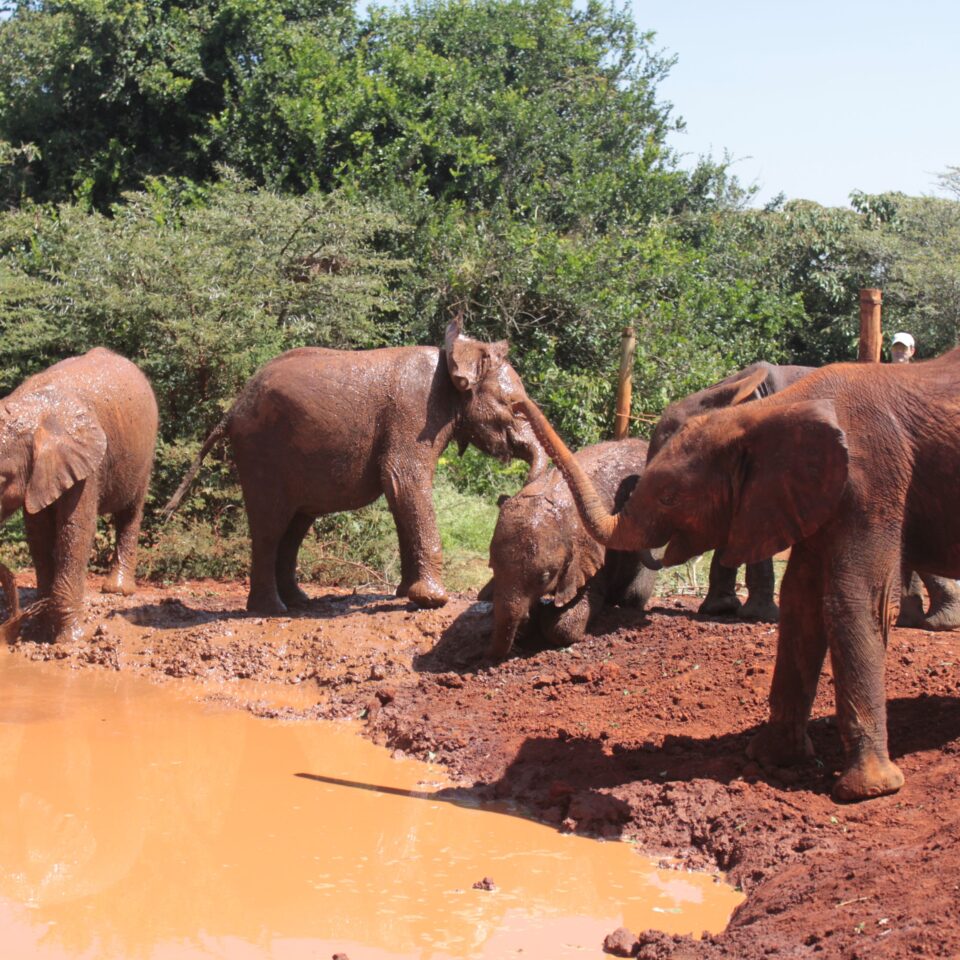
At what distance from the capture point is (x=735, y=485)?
607 cm

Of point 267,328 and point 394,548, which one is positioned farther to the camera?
point 267,328

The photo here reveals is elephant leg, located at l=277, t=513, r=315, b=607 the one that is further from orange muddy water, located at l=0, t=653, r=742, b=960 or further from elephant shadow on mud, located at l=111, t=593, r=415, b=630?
orange muddy water, located at l=0, t=653, r=742, b=960

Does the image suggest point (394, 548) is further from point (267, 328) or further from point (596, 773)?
point (596, 773)

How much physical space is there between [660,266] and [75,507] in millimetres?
10128

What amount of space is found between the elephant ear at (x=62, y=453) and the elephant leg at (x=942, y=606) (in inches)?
236

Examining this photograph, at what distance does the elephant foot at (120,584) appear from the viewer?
37.0ft

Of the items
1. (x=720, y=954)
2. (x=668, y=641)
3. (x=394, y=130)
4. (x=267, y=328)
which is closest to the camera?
(x=720, y=954)

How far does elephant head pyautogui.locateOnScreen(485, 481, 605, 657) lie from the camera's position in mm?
8391

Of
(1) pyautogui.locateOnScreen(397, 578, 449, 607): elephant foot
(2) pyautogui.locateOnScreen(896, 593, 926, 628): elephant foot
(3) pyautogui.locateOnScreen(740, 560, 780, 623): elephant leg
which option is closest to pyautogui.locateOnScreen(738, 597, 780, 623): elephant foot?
(3) pyautogui.locateOnScreen(740, 560, 780, 623): elephant leg

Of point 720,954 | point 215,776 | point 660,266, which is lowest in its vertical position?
point 215,776

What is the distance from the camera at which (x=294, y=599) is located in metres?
10.6

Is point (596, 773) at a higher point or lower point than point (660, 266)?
lower

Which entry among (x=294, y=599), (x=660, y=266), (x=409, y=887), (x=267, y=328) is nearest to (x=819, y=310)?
(x=660, y=266)

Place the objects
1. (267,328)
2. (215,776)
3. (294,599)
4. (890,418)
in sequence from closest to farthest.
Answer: (890,418)
(215,776)
(294,599)
(267,328)
